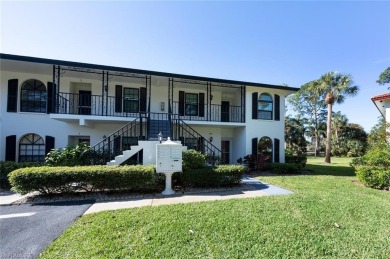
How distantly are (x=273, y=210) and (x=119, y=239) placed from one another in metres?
3.72

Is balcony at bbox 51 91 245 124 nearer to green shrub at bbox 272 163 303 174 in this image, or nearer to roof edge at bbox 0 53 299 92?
roof edge at bbox 0 53 299 92

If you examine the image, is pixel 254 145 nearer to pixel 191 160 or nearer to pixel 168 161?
pixel 191 160

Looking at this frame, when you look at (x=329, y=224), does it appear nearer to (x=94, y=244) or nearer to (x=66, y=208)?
(x=94, y=244)

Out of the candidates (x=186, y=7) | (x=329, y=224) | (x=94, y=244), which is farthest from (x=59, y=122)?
(x=329, y=224)

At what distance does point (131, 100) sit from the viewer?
12461 millimetres

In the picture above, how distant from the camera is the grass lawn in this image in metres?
3.21

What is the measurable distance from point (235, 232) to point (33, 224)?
440 centimetres

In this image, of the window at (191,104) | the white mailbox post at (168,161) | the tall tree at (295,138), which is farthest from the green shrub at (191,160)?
the tall tree at (295,138)

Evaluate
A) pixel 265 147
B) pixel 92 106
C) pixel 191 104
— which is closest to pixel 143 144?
pixel 92 106

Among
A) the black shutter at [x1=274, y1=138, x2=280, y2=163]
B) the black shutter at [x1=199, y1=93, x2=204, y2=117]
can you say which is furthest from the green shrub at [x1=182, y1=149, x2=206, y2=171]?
the black shutter at [x1=274, y1=138, x2=280, y2=163]

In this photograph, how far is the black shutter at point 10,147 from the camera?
34.0 ft

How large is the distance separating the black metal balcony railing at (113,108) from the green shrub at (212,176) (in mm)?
5695

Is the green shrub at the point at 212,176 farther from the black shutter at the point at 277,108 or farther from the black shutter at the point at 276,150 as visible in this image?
the black shutter at the point at 277,108

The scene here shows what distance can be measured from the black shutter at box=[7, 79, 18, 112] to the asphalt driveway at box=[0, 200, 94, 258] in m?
7.36
